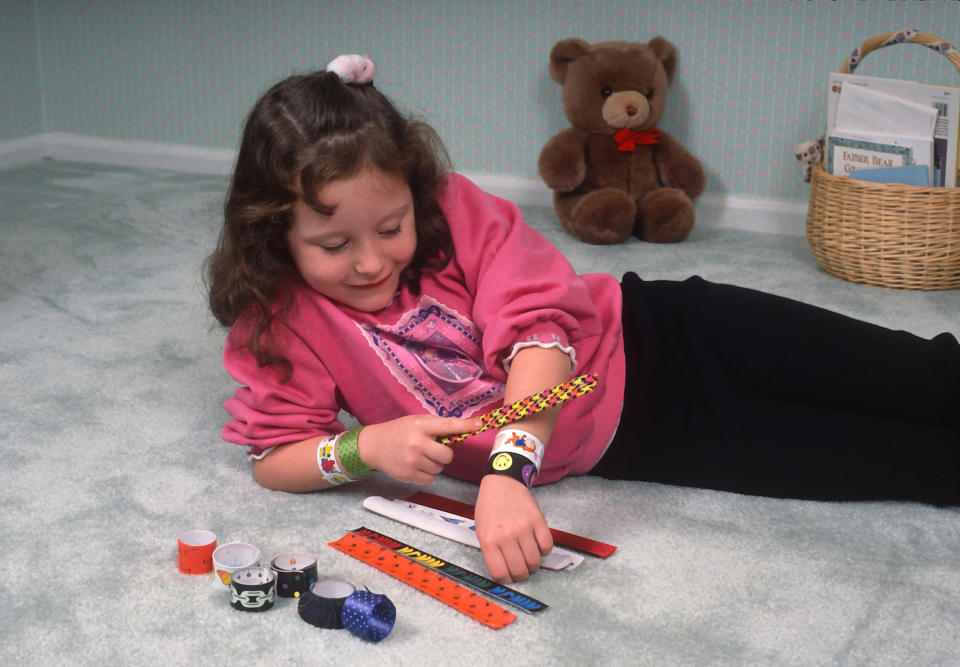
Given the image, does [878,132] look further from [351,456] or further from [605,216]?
[351,456]

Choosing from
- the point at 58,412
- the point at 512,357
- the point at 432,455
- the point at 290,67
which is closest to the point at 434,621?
the point at 432,455

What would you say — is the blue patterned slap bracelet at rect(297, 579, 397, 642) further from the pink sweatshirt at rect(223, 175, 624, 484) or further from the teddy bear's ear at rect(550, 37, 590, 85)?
the teddy bear's ear at rect(550, 37, 590, 85)

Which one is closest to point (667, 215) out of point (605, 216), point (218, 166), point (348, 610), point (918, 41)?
point (605, 216)

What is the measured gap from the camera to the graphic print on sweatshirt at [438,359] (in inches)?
41.8

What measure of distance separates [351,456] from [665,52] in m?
1.43

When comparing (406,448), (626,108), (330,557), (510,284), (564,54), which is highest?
→ (564,54)

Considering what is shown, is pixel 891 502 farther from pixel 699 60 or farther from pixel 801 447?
pixel 699 60

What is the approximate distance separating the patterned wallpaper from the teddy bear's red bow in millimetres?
130

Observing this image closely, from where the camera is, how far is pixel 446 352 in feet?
3.56

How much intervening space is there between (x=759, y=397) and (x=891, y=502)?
0.17 m

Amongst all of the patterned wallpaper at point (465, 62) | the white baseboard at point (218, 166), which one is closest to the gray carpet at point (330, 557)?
the patterned wallpaper at point (465, 62)

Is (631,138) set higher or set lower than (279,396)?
higher

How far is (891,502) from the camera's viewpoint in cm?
106

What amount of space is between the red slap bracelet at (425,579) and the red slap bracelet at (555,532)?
9cm
